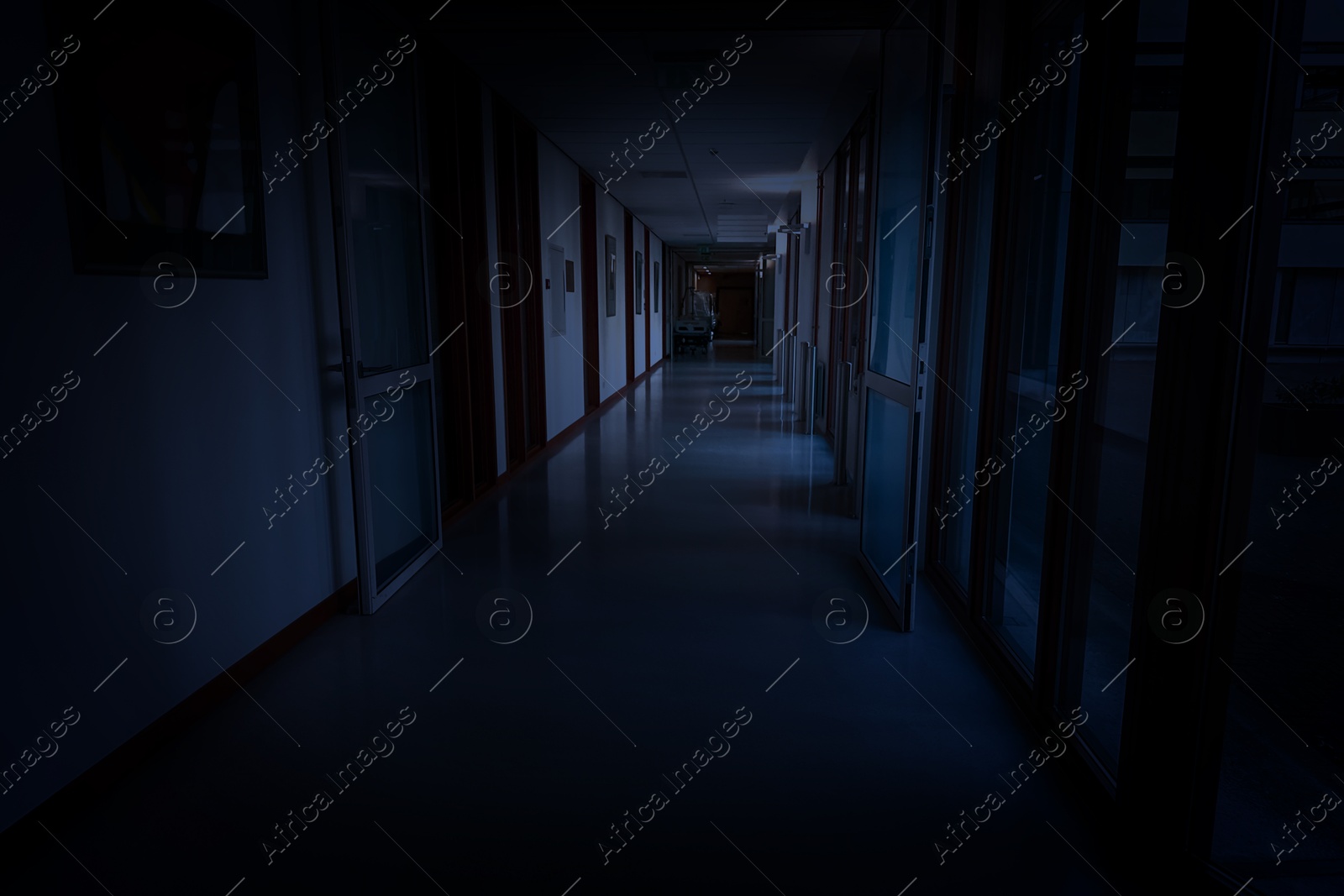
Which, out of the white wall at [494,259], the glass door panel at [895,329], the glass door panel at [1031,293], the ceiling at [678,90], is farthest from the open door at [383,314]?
the glass door panel at [1031,293]

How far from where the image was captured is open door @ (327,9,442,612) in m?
3.20

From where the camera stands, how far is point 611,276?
10180 mm

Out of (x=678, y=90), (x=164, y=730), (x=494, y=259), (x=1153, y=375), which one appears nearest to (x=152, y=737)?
(x=164, y=730)

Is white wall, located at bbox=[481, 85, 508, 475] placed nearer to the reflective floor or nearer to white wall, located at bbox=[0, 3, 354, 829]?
the reflective floor

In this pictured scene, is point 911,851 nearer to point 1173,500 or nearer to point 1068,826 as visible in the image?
point 1068,826

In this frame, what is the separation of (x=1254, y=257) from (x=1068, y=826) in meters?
1.41

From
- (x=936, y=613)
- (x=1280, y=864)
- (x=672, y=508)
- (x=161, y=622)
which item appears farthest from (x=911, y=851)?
(x=672, y=508)

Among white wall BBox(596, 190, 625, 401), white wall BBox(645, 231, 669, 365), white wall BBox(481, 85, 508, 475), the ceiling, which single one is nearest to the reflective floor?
white wall BBox(481, 85, 508, 475)

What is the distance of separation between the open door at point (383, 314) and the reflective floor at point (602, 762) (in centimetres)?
28

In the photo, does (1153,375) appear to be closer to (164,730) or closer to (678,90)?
(164,730)

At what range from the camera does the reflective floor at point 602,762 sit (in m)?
1.84

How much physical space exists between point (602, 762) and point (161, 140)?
7.34 ft

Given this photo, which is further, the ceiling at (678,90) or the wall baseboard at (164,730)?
the ceiling at (678,90)

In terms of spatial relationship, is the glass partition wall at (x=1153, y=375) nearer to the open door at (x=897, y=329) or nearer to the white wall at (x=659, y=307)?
the open door at (x=897, y=329)
